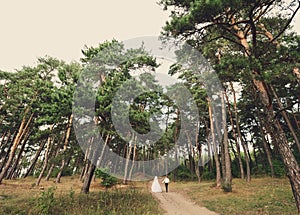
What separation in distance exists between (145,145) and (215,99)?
10650mm

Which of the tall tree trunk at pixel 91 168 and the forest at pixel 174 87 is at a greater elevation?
the forest at pixel 174 87

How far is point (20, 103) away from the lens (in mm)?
17406

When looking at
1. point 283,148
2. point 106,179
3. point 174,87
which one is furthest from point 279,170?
point 283,148

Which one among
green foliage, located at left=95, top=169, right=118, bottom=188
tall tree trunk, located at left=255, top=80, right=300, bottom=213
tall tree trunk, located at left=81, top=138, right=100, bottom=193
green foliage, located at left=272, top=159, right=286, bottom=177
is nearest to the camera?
tall tree trunk, located at left=255, top=80, right=300, bottom=213

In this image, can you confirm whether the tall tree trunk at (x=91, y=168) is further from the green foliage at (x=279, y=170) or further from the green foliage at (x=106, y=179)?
the green foliage at (x=279, y=170)

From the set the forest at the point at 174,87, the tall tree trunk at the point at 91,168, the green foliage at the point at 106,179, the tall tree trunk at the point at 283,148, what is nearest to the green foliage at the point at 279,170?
the forest at the point at 174,87

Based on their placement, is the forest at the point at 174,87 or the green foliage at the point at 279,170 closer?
the forest at the point at 174,87

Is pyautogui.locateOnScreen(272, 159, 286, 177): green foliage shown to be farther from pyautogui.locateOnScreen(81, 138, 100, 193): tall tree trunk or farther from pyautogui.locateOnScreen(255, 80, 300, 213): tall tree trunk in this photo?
pyautogui.locateOnScreen(81, 138, 100, 193): tall tree trunk

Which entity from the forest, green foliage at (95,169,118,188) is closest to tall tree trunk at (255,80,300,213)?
the forest

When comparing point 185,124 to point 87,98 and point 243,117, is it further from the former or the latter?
point 87,98

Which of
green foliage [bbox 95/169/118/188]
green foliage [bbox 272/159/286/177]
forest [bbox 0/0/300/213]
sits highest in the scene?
forest [bbox 0/0/300/213]

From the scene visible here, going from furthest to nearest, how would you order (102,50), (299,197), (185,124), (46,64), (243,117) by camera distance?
(185,124) → (243,117) → (46,64) → (102,50) → (299,197)

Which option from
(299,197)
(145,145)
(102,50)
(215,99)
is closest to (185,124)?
(145,145)

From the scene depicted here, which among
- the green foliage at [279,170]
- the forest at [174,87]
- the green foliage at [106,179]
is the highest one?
the forest at [174,87]
